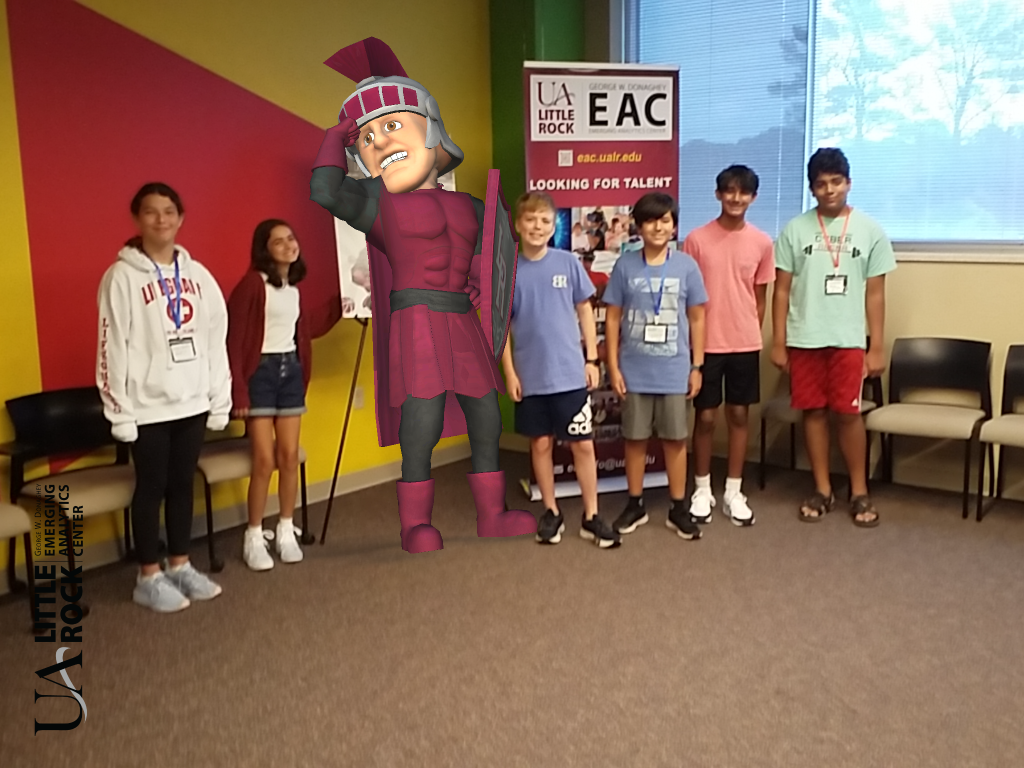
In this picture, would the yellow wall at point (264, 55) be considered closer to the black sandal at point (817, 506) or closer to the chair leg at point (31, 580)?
the chair leg at point (31, 580)

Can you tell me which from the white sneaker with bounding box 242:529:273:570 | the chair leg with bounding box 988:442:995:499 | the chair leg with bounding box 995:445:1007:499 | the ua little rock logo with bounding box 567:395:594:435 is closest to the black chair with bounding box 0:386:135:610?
the white sneaker with bounding box 242:529:273:570

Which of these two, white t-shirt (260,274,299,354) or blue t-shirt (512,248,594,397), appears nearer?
blue t-shirt (512,248,594,397)

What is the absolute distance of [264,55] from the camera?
419cm

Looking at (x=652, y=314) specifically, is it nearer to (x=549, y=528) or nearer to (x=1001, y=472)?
(x=549, y=528)

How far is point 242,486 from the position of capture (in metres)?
4.98

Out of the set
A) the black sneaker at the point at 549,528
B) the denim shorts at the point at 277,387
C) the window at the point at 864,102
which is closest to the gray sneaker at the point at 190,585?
the denim shorts at the point at 277,387

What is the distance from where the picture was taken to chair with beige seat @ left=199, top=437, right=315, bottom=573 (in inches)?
165

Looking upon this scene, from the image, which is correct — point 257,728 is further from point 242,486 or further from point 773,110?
point 773,110

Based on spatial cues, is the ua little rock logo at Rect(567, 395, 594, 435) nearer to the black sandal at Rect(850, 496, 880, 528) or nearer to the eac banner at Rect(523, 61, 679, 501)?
the eac banner at Rect(523, 61, 679, 501)

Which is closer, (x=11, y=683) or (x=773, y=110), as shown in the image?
(x=11, y=683)

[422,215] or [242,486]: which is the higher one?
[422,215]

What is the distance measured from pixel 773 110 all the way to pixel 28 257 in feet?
13.9

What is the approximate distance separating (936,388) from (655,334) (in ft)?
7.18

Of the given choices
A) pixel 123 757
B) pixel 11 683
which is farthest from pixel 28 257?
pixel 123 757
